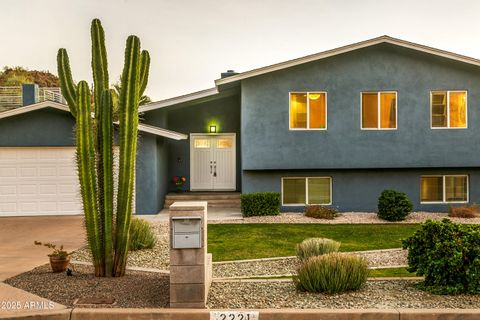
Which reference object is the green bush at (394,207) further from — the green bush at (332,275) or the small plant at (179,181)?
the green bush at (332,275)

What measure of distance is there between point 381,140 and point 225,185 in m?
7.27

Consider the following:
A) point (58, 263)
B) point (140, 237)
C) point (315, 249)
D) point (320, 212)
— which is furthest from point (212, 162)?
point (58, 263)

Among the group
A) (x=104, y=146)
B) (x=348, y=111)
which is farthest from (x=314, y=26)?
(x=104, y=146)

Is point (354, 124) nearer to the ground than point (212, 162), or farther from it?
farther from it

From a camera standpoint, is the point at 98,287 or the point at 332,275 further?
the point at 98,287

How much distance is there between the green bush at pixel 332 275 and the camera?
6.52 meters

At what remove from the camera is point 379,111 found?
1741 centimetres

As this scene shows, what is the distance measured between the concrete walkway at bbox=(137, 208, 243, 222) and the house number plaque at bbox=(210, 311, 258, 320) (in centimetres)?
984

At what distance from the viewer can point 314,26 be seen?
23.1 m

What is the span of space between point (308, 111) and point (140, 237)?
9.21m

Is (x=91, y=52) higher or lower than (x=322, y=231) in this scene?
higher

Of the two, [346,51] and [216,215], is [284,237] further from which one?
[346,51]

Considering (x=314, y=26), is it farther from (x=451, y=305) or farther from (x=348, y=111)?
(x=451, y=305)

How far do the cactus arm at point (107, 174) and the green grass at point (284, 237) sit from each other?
111 inches
